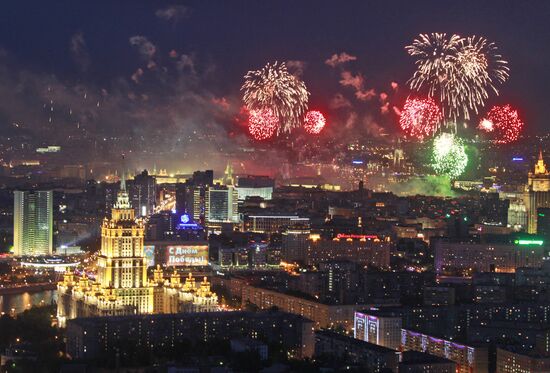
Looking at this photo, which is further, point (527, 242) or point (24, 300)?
point (527, 242)

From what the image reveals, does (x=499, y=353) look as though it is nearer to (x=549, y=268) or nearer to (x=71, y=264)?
(x=549, y=268)

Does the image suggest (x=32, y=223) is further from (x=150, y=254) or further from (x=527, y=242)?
(x=527, y=242)

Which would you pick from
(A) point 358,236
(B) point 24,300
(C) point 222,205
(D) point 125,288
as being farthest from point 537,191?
(D) point 125,288

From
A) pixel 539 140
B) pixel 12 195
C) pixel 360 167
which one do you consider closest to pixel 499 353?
pixel 539 140

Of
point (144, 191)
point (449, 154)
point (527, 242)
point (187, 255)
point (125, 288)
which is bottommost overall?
point (125, 288)

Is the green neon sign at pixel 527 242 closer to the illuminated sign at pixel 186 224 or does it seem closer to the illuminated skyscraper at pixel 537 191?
the illuminated skyscraper at pixel 537 191

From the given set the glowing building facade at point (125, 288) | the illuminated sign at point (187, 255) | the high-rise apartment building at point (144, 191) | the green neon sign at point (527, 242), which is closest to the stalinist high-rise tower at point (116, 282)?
the glowing building facade at point (125, 288)

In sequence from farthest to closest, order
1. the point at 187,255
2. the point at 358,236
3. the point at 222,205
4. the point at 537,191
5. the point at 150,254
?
the point at 222,205
the point at 537,191
the point at 187,255
the point at 358,236
the point at 150,254
